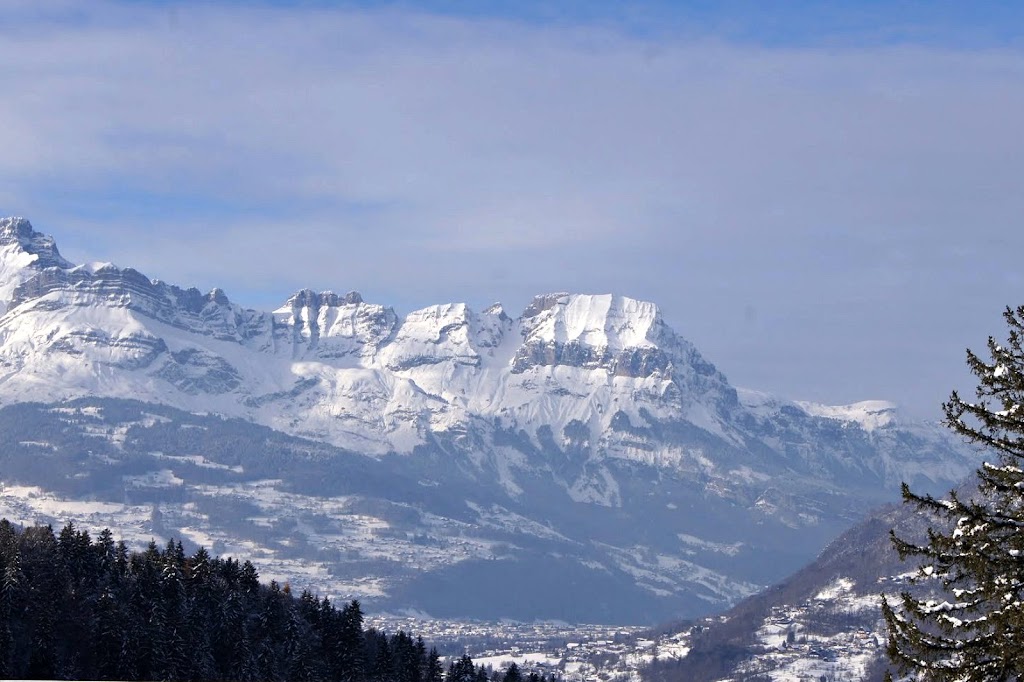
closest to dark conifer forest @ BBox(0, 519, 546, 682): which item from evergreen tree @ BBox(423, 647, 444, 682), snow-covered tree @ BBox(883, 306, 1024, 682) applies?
evergreen tree @ BBox(423, 647, 444, 682)

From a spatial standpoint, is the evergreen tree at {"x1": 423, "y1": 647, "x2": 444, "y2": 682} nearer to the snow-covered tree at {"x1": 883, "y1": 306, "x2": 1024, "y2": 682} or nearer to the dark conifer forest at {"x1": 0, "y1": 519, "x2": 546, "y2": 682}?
the dark conifer forest at {"x1": 0, "y1": 519, "x2": 546, "y2": 682}

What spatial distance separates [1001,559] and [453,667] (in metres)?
135

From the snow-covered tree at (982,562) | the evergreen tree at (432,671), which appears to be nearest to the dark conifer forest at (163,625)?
the evergreen tree at (432,671)

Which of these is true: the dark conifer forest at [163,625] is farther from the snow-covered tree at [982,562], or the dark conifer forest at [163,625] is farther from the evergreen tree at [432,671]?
the snow-covered tree at [982,562]

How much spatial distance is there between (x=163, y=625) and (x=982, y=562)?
107211 mm

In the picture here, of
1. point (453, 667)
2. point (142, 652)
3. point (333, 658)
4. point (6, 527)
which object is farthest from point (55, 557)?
point (453, 667)

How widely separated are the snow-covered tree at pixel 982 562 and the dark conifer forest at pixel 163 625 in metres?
86.2

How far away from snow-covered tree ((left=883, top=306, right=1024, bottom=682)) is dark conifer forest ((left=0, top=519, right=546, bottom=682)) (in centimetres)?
8623

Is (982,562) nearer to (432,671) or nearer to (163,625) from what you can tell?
(163,625)

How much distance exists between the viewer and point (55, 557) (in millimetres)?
133750

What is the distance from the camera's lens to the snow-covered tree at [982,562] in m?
30.1

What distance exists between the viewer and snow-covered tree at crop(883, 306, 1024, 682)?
30.1 metres

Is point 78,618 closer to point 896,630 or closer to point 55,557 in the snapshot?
point 55,557

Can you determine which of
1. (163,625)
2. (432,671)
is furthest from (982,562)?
(432,671)
